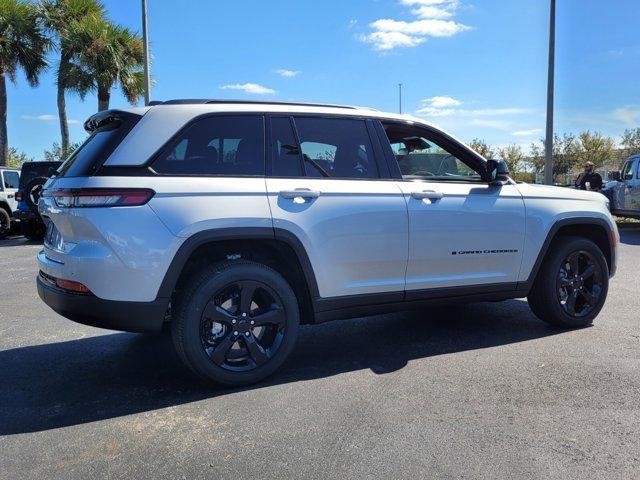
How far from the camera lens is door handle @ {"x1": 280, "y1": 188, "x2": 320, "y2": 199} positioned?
371 cm

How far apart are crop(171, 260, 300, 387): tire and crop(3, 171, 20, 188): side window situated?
1260cm

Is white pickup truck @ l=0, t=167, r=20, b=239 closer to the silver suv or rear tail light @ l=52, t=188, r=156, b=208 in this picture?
the silver suv

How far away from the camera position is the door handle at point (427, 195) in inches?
164

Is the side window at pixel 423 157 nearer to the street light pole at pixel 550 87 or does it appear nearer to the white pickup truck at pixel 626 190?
the white pickup truck at pixel 626 190

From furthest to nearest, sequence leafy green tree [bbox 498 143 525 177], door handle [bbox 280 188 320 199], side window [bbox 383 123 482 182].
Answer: leafy green tree [bbox 498 143 525 177]
side window [bbox 383 123 482 182]
door handle [bbox 280 188 320 199]

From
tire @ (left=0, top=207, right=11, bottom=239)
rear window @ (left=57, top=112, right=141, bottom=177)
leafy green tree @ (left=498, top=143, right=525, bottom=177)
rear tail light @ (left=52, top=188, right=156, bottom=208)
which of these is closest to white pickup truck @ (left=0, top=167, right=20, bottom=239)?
tire @ (left=0, top=207, right=11, bottom=239)

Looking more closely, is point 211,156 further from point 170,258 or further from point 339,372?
point 339,372

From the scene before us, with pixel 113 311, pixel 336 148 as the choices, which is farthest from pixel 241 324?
pixel 336 148

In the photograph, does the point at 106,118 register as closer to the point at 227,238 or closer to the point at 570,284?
the point at 227,238

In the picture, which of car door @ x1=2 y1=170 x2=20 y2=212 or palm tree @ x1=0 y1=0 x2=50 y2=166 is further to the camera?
palm tree @ x1=0 y1=0 x2=50 y2=166

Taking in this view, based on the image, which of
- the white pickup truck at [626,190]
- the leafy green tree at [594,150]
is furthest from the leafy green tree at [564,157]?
the white pickup truck at [626,190]

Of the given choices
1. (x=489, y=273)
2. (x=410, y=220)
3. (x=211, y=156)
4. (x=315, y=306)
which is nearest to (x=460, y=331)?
(x=489, y=273)

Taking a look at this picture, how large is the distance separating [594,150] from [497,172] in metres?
47.5

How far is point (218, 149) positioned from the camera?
369 cm
